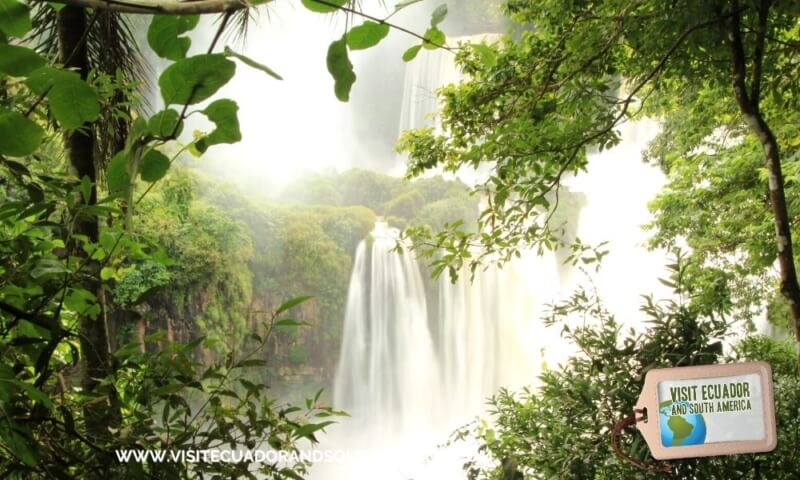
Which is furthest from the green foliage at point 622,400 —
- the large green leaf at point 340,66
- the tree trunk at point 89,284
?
the large green leaf at point 340,66

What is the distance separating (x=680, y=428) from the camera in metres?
1.08

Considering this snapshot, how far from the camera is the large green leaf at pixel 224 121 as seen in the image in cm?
19

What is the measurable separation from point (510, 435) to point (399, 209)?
3926mm

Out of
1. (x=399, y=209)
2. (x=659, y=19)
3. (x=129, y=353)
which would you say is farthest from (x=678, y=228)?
(x=129, y=353)

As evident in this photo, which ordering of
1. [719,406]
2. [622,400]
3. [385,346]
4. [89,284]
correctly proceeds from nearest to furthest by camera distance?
[89,284] → [719,406] → [622,400] → [385,346]

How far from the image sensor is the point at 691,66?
1473mm

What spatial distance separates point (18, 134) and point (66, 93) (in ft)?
0.08

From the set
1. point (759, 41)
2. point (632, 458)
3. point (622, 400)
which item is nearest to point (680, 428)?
point (632, 458)

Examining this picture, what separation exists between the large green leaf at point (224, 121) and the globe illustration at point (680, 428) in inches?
41.1

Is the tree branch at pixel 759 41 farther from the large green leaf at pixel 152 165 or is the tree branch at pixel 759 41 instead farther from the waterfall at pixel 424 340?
the waterfall at pixel 424 340

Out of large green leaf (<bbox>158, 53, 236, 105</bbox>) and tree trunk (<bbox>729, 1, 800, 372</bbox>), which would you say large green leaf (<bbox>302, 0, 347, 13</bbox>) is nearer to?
large green leaf (<bbox>158, 53, 236, 105</bbox>)

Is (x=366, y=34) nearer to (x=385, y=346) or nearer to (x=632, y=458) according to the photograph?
(x=632, y=458)

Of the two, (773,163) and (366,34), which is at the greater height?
(773,163)

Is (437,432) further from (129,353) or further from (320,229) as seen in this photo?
(129,353)
